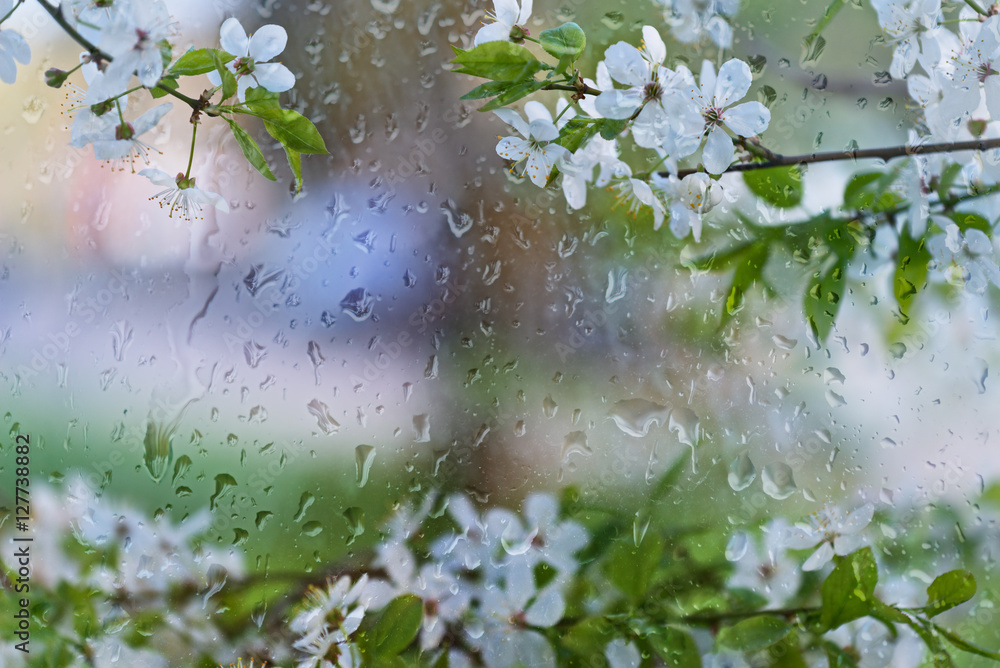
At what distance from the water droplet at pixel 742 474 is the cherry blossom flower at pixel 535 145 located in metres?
0.20

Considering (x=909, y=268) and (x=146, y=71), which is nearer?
(x=146, y=71)

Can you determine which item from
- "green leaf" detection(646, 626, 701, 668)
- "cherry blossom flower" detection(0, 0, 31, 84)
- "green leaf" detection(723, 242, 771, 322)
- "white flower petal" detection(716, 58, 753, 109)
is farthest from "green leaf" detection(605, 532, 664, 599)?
"cherry blossom flower" detection(0, 0, 31, 84)

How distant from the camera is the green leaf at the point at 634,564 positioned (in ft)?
1.24

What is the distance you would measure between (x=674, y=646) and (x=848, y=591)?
100mm

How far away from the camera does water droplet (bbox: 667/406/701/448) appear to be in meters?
0.38

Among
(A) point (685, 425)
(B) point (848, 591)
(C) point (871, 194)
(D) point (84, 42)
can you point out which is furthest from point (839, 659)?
(D) point (84, 42)

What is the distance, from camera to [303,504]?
0.38 metres

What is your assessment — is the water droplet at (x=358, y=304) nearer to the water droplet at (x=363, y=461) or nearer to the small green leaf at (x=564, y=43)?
the water droplet at (x=363, y=461)

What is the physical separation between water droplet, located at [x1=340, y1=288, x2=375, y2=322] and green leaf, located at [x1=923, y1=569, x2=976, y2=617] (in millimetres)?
360

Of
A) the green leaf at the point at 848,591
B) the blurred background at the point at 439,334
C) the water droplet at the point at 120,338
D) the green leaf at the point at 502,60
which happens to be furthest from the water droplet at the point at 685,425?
the water droplet at the point at 120,338

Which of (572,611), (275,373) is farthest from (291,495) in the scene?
(572,611)

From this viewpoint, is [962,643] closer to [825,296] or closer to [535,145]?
[825,296]

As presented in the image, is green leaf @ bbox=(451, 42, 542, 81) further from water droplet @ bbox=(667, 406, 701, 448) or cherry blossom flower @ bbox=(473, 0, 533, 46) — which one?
water droplet @ bbox=(667, 406, 701, 448)

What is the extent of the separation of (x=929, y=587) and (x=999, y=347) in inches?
5.8
